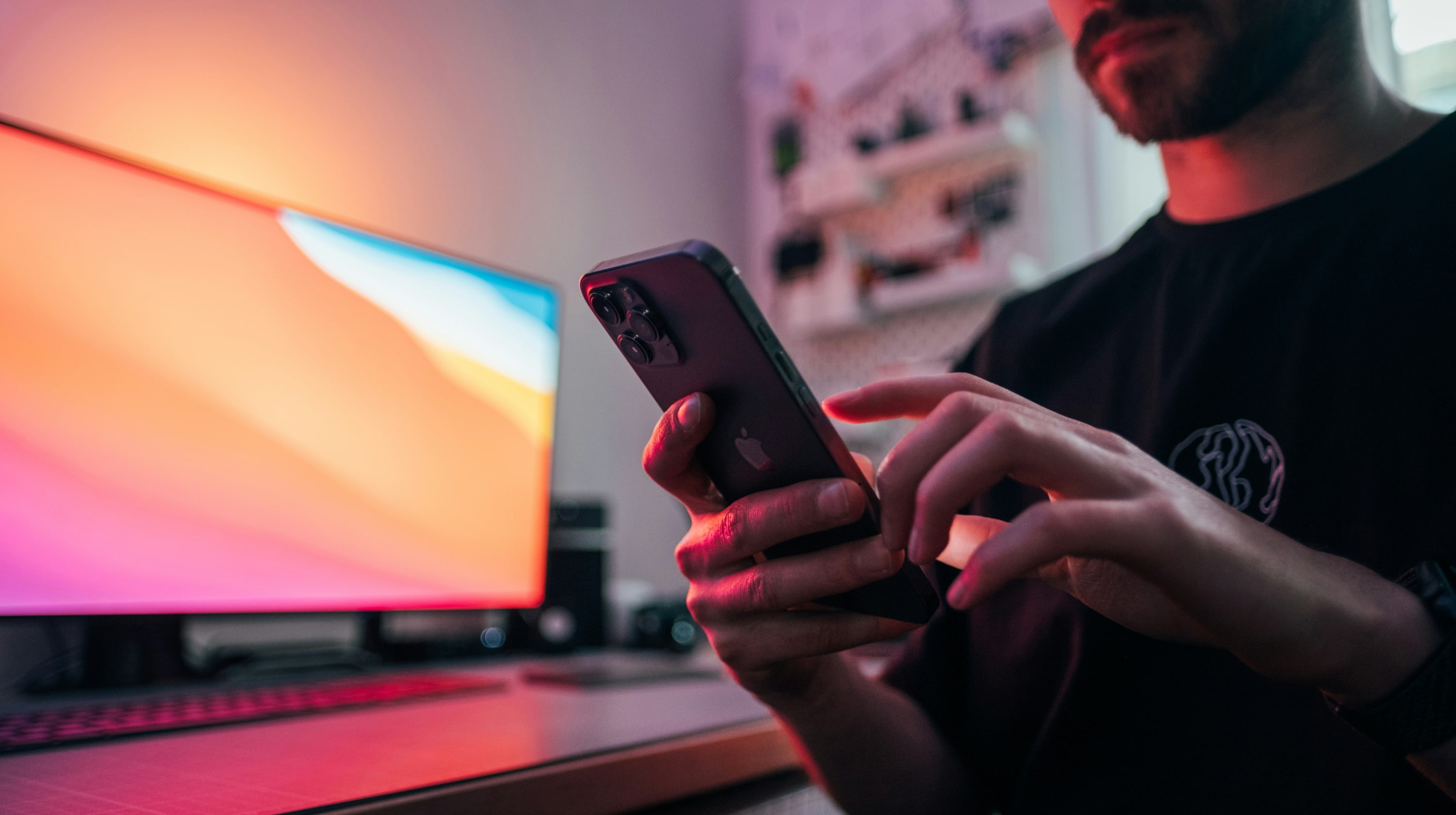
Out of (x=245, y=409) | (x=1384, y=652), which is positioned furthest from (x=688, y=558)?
(x=245, y=409)

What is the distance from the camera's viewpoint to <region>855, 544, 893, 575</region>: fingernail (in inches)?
17.8

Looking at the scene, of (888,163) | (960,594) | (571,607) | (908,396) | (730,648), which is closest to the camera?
(960,594)

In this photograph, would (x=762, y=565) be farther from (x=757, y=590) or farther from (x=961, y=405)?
(x=961, y=405)

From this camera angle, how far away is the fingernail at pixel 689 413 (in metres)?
0.48

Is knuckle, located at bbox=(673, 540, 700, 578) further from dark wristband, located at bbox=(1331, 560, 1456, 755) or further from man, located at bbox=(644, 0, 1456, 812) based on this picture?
dark wristband, located at bbox=(1331, 560, 1456, 755)

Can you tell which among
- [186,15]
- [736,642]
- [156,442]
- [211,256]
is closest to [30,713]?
[156,442]

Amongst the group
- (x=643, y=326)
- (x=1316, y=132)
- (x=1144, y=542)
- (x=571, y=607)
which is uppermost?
(x=1316, y=132)

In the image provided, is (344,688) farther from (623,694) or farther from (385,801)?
(385,801)

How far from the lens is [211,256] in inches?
32.0

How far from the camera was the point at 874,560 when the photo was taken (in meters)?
0.46

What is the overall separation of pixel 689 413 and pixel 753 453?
0.05 meters

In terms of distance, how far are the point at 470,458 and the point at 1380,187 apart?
0.95 m

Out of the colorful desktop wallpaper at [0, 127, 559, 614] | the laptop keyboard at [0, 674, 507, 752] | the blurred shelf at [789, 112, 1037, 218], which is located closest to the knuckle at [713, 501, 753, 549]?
the laptop keyboard at [0, 674, 507, 752]

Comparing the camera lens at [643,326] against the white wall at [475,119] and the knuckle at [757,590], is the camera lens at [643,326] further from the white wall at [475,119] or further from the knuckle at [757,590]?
the white wall at [475,119]
